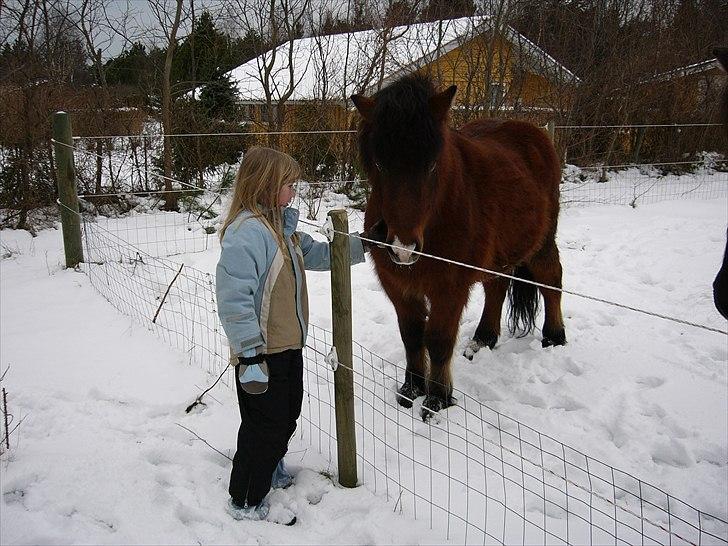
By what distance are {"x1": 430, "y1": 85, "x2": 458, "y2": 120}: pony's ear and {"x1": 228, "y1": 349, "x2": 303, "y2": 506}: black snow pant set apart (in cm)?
142

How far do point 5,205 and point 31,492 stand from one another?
694 cm

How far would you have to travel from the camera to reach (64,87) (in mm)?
8602

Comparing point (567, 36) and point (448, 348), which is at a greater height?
point (567, 36)

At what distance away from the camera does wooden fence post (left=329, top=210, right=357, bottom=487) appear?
233 centimetres

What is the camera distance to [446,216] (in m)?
2.92

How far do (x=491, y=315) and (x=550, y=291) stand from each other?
52cm

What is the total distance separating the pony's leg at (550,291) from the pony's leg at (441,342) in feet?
4.38

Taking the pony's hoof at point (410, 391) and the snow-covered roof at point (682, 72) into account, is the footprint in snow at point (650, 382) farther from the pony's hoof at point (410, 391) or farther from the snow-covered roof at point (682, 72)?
the snow-covered roof at point (682, 72)

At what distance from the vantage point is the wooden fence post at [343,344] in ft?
7.66

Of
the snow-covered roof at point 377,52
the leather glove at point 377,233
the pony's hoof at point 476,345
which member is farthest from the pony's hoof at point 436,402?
the snow-covered roof at point 377,52

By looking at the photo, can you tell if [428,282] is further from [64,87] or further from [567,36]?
[567,36]

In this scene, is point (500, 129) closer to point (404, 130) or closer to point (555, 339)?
point (555, 339)

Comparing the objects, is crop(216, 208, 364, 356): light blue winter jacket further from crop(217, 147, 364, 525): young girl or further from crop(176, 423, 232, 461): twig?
crop(176, 423, 232, 461): twig

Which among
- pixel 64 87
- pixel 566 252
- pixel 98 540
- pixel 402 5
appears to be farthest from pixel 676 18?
pixel 98 540
